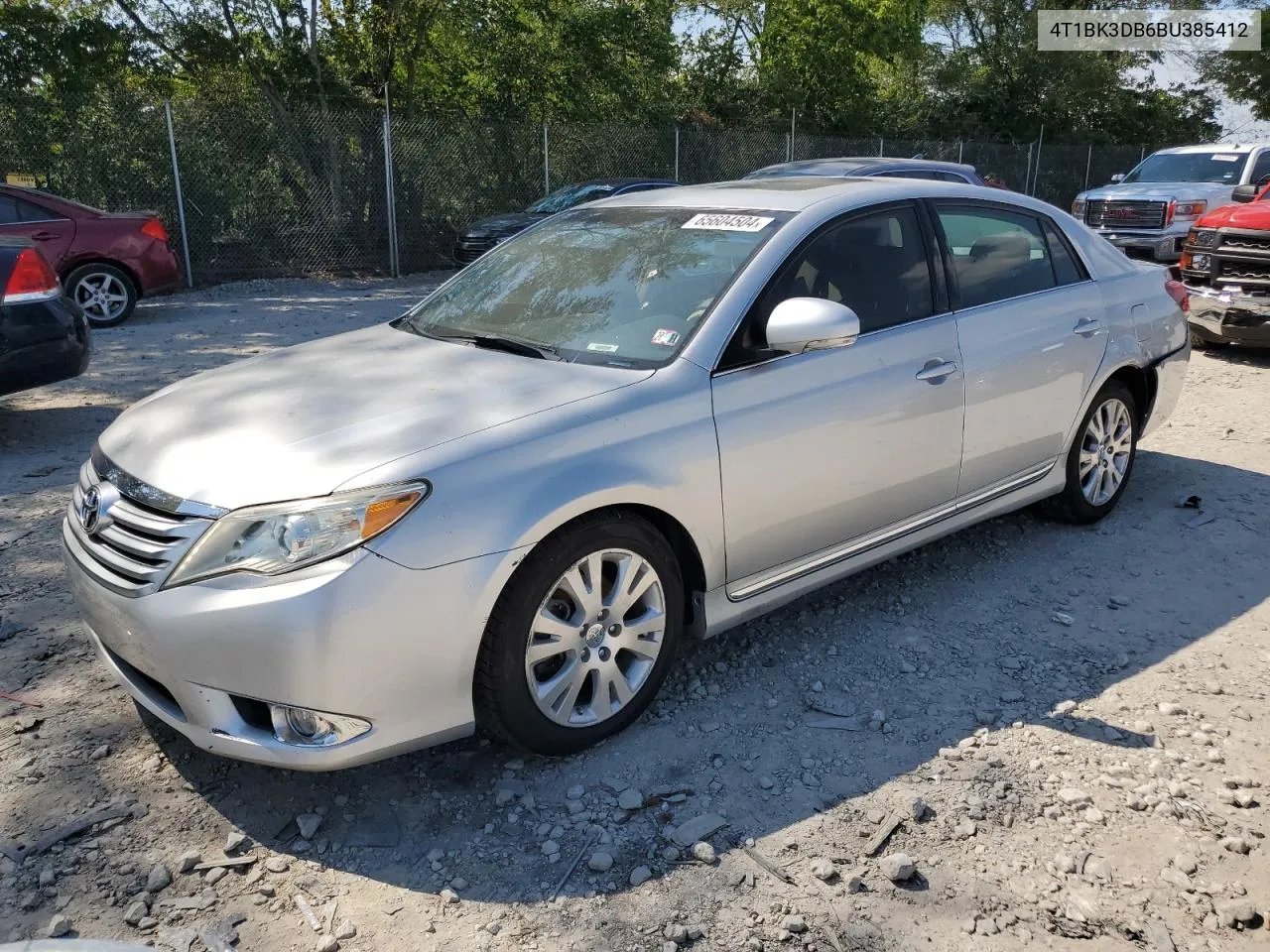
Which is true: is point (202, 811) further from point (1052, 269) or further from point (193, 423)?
point (1052, 269)

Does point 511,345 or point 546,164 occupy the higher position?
point 546,164

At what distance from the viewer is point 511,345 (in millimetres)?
3734

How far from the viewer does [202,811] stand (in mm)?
3012

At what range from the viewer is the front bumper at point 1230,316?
28.9 feet

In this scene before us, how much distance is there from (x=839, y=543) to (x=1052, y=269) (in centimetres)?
194

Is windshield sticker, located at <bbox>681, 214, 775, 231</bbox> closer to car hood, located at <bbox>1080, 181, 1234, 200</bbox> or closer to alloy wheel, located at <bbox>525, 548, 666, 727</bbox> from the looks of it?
alloy wheel, located at <bbox>525, 548, 666, 727</bbox>

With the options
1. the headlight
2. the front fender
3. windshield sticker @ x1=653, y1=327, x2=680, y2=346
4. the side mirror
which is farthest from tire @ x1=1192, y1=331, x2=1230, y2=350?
the headlight

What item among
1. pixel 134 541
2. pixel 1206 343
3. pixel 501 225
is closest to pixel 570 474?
pixel 134 541

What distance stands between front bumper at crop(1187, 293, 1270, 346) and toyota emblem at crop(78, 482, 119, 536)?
8.88 metres

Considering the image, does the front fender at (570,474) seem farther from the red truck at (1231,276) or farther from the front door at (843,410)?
the red truck at (1231,276)

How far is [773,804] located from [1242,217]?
8427mm

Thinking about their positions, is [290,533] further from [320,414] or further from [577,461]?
[577,461]

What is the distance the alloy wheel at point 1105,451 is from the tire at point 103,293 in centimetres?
981

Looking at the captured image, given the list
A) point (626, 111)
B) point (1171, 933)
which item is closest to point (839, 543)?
point (1171, 933)
